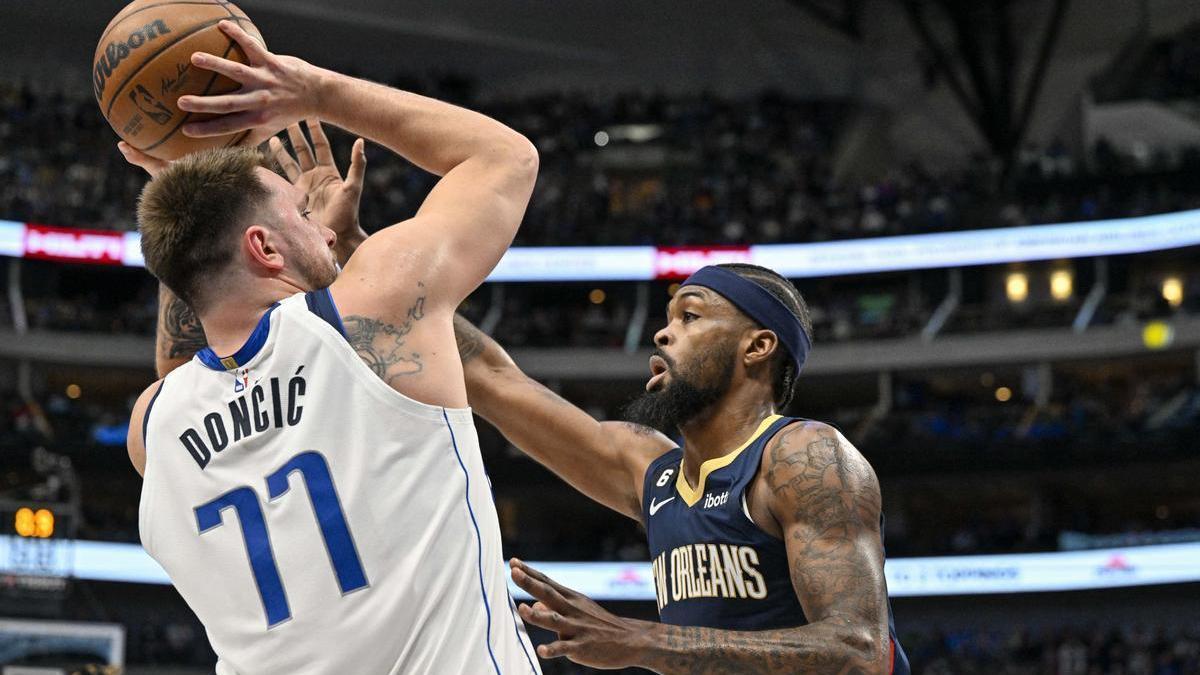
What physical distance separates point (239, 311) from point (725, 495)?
5.00ft

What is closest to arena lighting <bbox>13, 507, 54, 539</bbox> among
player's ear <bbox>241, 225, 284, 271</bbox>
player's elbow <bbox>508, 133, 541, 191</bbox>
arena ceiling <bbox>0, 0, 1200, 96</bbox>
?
player's ear <bbox>241, 225, 284, 271</bbox>

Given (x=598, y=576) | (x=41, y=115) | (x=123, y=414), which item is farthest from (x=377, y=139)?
(x=41, y=115)

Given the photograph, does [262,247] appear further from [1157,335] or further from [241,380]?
[1157,335]

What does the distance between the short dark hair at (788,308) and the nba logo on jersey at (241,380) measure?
182 cm

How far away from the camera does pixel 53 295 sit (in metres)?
31.8

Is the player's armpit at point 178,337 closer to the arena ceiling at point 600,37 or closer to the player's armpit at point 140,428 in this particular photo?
the player's armpit at point 140,428

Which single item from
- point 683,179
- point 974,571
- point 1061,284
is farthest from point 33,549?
point 1061,284

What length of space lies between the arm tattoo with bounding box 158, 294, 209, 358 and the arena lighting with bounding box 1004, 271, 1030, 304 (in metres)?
30.9

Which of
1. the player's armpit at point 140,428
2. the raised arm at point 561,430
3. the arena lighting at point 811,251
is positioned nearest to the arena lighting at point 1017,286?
the arena lighting at point 811,251

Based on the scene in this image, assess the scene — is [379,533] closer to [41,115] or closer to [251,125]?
[251,125]

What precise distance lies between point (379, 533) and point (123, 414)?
Answer: 28545mm

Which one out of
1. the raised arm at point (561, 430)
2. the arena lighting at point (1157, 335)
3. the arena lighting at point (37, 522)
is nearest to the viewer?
the raised arm at point (561, 430)

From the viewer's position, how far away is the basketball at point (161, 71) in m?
3.30

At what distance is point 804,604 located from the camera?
3.39m
